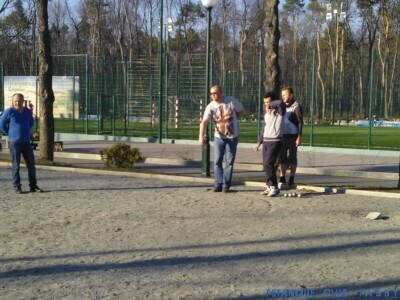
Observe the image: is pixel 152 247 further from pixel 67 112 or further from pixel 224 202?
pixel 67 112

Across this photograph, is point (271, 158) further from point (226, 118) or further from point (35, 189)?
point (35, 189)

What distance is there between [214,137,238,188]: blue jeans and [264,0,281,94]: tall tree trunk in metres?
2.62

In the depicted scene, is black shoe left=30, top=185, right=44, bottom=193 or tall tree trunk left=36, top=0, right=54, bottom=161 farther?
tall tree trunk left=36, top=0, right=54, bottom=161

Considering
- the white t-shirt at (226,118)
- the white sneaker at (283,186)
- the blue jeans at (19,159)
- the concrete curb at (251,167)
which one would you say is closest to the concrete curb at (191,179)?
the white sneaker at (283,186)

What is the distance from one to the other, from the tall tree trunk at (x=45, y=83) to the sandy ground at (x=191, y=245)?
4.51 meters

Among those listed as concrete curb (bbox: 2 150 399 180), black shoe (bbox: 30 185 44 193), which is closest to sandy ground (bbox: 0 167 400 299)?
black shoe (bbox: 30 185 44 193)

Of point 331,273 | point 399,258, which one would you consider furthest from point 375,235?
point 331,273

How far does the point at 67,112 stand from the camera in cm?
2630

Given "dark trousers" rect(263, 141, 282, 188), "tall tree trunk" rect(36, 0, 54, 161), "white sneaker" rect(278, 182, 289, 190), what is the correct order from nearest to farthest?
"dark trousers" rect(263, 141, 282, 188) → "white sneaker" rect(278, 182, 289, 190) → "tall tree trunk" rect(36, 0, 54, 161)

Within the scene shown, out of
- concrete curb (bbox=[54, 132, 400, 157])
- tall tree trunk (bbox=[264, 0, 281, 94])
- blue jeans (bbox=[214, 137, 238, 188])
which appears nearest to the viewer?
blue jeans (bbox=[214, 137, 238, 188])

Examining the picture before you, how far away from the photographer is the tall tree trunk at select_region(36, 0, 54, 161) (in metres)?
13.9

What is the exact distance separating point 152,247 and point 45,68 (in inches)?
349

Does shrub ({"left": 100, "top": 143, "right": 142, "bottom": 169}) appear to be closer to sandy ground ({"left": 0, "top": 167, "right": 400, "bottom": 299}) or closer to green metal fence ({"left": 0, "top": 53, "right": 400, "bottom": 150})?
sandy ground ({"left": 0, "top": 167, "right": 400, "bottom": 299})

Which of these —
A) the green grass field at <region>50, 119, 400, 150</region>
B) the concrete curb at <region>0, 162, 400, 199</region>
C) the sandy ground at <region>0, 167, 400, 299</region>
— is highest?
the green grass field at <region>50, 119, 400, 150</region>
